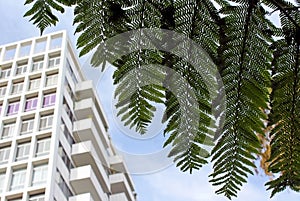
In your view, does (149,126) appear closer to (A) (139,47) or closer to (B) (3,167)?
(A) (139,47)

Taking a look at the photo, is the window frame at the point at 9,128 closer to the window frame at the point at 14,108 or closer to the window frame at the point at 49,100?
the window frame at the point at 14,108

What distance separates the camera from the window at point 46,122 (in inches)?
561

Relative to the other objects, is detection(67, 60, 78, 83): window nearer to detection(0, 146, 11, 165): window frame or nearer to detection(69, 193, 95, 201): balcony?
detection(0, 146, 11, 165): window frame

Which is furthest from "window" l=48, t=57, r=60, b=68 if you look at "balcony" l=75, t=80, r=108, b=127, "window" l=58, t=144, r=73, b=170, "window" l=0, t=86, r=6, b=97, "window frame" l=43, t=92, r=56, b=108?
"window" l=58, t=144, r=73, b=170

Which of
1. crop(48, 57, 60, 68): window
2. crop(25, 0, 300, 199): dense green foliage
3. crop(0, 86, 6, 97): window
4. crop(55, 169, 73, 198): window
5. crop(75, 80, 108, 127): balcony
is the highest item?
crop(48, 57, 60, 68): window

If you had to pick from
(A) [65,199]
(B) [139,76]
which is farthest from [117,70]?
(A) [65,199]

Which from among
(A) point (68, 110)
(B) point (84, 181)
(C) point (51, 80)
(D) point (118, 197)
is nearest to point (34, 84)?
(C) point (51, 80)

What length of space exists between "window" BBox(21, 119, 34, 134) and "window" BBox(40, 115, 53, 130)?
0.31 metres

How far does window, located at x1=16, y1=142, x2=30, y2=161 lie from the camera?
44.9 feet

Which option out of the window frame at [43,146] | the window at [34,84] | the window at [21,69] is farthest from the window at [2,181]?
the window at [21,69]

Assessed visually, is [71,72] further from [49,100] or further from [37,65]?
[49,100]

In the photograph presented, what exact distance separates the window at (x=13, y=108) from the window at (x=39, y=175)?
89.3 inches

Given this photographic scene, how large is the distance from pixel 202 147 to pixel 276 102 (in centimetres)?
8

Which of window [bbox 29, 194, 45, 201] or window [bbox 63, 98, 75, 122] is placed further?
window [bbox 63, 98, 75, 122]
